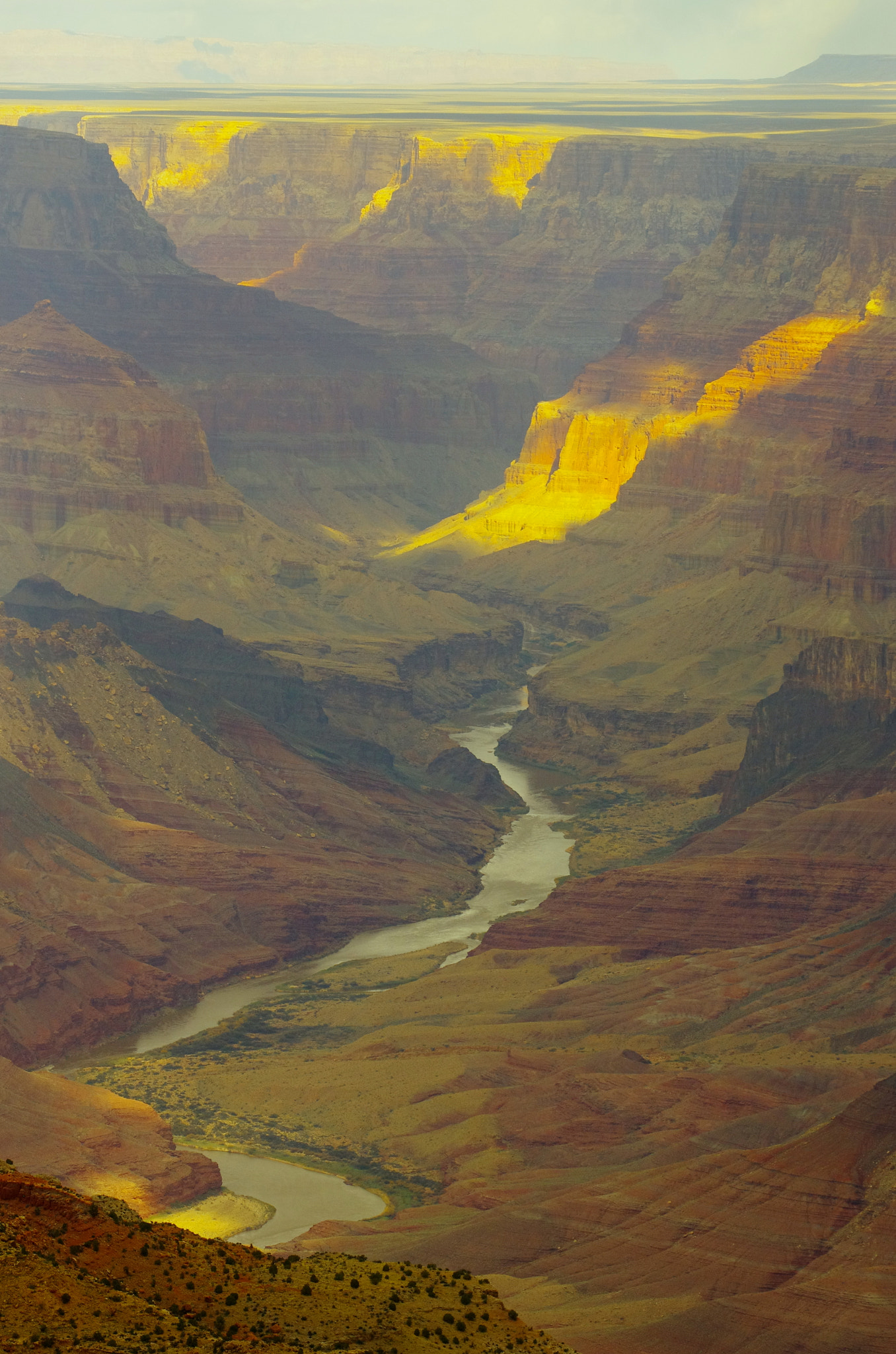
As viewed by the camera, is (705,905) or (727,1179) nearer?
(727,1179)

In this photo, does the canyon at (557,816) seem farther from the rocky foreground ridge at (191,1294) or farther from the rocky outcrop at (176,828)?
the rocky foreground ridge at (191,1294)

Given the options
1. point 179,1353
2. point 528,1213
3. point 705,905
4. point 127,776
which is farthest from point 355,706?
point 179,1353

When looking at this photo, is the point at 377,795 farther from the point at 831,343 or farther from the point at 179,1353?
the point at 179,1353

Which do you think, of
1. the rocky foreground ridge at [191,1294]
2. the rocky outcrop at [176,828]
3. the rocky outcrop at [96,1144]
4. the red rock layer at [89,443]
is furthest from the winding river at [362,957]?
the red rock layer at [89,443]

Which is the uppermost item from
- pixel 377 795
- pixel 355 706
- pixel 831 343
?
pixel 831 343

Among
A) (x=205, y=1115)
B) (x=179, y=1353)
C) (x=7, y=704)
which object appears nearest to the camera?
(x=179, y=1353)

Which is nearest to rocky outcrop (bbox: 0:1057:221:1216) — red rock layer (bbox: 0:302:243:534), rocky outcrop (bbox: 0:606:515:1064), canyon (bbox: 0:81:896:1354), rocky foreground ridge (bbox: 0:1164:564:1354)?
canyon (bbox: 0:81:896:1354)
